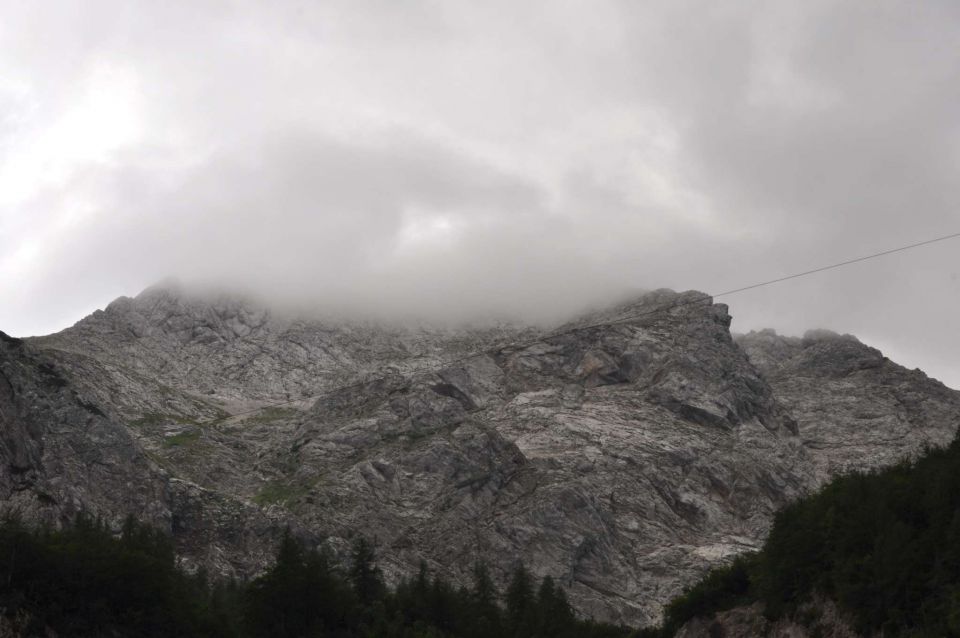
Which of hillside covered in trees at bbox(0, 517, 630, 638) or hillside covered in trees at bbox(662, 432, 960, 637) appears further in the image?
hillside covered in trees at bbox(0, 517, 630, 638)

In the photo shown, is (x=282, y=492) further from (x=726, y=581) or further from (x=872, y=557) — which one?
(x=872, y=557)

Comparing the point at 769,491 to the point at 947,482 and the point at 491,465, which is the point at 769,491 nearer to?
the point at 491,465

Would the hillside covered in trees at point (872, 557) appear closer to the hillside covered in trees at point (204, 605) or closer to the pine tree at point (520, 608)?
the pine tree at point (520, 608)

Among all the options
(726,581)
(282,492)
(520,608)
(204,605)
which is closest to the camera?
(726,581)

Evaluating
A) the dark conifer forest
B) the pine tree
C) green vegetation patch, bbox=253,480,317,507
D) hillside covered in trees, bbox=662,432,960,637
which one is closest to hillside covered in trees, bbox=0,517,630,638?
the dark conifer forest

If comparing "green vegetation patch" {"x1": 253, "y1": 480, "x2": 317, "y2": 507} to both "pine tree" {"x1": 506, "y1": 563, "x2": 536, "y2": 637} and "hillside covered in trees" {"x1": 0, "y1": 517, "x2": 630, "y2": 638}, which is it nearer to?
"hillside covered in trees" {"x1": 0, "y1": 517, "x2": 630, "y2": 638}

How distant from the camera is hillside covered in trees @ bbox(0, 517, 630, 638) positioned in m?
62.0

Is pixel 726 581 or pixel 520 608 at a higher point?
pixel 726 581

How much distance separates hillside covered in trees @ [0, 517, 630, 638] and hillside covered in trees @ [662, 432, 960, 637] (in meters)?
26.3

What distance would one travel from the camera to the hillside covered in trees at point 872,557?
52562 millimetres

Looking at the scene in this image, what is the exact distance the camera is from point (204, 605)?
81.6 m

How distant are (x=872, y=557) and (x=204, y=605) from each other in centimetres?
4998

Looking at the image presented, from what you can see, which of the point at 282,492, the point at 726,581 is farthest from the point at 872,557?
the point at 282,492

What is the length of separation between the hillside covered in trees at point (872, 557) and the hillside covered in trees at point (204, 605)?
26.3 m
